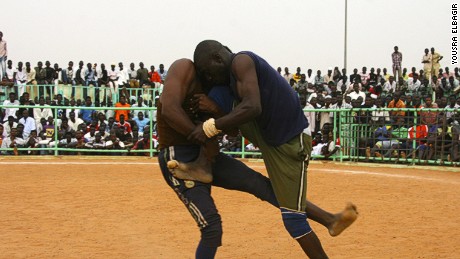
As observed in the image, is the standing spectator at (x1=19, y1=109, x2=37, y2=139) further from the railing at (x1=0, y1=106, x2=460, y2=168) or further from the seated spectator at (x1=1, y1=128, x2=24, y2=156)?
the railing at (x1=0, y1=106, x2=460, y2=168)

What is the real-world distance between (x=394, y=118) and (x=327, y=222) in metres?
10.9

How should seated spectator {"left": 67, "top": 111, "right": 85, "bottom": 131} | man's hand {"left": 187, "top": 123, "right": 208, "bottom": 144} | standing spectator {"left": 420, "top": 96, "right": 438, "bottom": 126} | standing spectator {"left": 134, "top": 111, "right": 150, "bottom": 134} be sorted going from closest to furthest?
1. man's hand {"left": 187, "top": 123, "right": 208, "bottom": 144}
2. standing spectator {"left": 420, "top": 96, "right": 438, "bottom": 126}
3. standing spectator {"left": 134, "top": 111, "right": 150, "bottom": 134}
4. seated spectator {"left": 67, "top": 111, "right": 85, "bottom": 131}

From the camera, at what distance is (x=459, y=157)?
14.6m

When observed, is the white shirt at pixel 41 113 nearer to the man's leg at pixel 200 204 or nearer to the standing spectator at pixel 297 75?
the standing spectator at pixel 297 75

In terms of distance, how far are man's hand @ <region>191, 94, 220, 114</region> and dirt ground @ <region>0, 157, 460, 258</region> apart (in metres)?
2.05

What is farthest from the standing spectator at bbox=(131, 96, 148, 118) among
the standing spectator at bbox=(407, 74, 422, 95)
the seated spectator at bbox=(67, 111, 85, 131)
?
the standing spectator at bbox=(407, 74, 422, 95)

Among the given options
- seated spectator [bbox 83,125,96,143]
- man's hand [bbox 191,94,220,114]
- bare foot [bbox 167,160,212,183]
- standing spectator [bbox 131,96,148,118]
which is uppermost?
man's hand [bbox 191,94,220,114]

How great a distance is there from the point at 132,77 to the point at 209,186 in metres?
19.0

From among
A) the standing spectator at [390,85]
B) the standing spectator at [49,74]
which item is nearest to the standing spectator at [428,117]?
the standing spectator at [390,85]

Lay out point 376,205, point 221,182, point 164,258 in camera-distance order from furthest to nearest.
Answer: point 376,205 < point 164,258 < point 221,182

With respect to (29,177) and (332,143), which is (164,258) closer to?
(29,177)

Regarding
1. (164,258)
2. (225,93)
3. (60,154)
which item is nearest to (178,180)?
(225,93)

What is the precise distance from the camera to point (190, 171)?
4.49 meters

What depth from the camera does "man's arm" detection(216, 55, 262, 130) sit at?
412 centimetres
